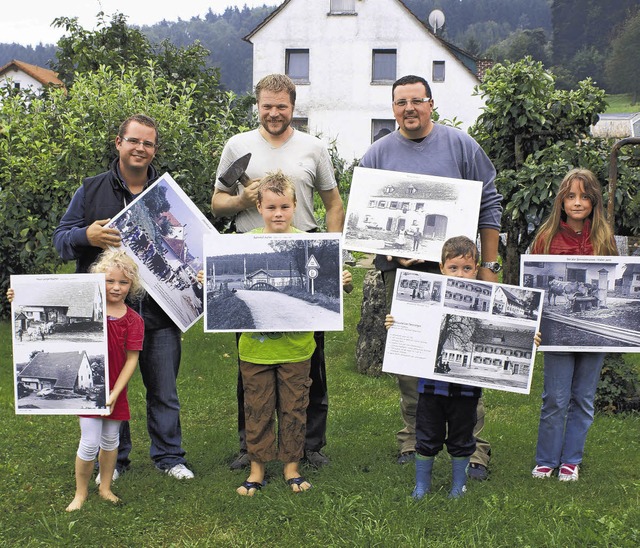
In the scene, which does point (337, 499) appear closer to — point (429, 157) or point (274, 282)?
point (274, 282)

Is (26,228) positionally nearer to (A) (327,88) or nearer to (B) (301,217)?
(B) (301,217)

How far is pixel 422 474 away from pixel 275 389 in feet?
3.31

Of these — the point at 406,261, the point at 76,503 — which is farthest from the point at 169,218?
the point at 76,503

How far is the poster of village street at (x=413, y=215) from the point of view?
5027 millimetres

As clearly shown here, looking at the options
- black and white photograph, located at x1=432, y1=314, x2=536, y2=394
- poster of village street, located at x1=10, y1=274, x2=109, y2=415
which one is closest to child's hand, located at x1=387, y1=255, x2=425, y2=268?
black and white photograph, located at x1=432, y1=314, x2=536, y2=394

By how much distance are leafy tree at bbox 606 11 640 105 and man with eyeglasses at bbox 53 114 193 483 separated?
284 feet

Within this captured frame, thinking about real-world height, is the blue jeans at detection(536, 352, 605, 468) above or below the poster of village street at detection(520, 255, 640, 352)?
below

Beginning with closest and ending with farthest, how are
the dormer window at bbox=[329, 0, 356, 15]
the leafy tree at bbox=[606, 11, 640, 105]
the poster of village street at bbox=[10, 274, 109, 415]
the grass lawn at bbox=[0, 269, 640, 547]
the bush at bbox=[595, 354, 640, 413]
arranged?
1. the grass lawn at bbox=[0, 269, 640, 547]
2. the poster of village street at bbox=[10, 274, 109, 415]
3. the bush at bbox=[595, 354, 640, 413]
4. the dormer window at bbox=[329, 0, 356, 15]
5. the leafy tree at bbox=[606, 11, 640, 105]

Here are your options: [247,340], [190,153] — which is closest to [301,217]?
[247,340]

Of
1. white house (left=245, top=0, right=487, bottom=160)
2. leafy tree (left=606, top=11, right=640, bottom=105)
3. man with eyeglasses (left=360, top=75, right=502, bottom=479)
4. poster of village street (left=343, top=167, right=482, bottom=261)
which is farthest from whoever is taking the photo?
leafy tree (left=606, top=11, right=640, bottom=105)

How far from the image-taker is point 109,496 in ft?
16.3

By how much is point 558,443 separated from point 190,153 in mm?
5324

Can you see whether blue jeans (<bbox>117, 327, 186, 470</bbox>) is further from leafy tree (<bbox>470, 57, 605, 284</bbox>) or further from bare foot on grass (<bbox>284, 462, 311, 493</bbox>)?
leafy tree (<bbox>470, 57, 605, 284</bbox>)

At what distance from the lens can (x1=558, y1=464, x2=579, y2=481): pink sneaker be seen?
530cm
